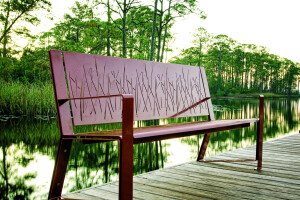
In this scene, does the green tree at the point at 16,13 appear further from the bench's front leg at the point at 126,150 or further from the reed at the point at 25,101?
the bench's front leg at the point at 126,150

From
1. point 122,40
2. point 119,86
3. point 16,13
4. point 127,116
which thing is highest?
point 16,13

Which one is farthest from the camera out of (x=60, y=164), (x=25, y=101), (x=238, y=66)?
(x=238, y=66)

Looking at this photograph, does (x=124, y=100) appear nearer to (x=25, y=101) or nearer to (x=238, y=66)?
(x=25, y=101)

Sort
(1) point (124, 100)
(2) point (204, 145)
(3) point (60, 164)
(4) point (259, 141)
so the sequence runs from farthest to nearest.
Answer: (2) point (204, 145) → (4) point (259, 141) → (3) point (60, 164) → (1) point (124, 100)

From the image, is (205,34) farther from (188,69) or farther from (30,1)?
(188,69)

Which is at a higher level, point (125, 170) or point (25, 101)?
point (25, 101)

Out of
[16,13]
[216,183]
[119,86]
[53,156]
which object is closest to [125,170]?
[119,86]

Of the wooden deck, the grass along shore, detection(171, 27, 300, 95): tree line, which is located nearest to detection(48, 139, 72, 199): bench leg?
the wooden deck

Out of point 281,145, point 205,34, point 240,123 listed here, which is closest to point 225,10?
point 205,34

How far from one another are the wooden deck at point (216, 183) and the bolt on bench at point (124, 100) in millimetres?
240

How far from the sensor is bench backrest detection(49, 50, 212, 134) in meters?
1.88

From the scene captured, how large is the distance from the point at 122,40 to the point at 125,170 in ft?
53.6

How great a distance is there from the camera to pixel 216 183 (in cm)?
238

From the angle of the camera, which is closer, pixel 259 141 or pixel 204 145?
pixel 259 141
